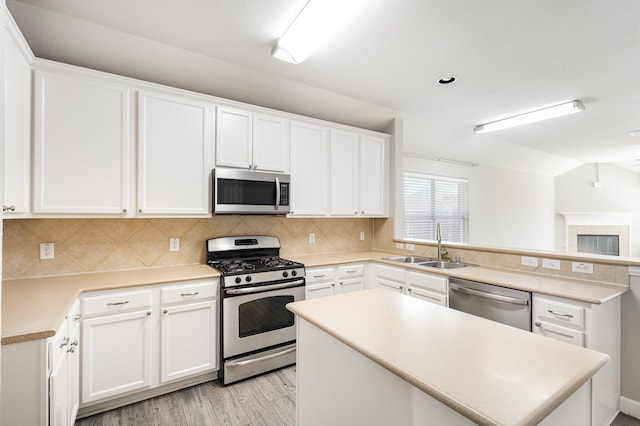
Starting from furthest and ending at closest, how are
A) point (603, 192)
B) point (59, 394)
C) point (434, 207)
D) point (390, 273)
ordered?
1. point (603, 192)
2. point (434, 207)
3. point (390, 273)
4. point (59, 394)

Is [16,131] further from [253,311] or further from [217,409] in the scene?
[217,409]

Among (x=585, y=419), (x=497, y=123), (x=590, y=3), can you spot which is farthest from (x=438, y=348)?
(x=497, y=123)

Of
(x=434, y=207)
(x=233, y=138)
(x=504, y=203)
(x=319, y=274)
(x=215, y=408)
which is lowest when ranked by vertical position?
(x=215, y=408)

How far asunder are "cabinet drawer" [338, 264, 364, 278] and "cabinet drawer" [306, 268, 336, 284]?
9 centimetres

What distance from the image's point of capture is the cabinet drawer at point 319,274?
304 centimetres

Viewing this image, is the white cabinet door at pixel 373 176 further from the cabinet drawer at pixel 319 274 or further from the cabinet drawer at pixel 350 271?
the cabinet drawer at pixel 319 274

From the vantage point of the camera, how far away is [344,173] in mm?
3627

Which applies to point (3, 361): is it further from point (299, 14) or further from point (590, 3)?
point (590, 3)

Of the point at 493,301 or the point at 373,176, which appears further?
the point at 373,176

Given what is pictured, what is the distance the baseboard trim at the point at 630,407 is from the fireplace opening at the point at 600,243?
21.5 feet

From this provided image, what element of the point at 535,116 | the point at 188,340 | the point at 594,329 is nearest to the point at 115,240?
the point at 188,340

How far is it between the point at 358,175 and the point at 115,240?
2.58 m

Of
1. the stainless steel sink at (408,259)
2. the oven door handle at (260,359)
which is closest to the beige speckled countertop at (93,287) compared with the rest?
the stainless steel sink at (408,259)

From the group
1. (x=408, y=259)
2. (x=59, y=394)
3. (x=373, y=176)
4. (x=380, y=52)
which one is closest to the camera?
(x=59, y=394)
